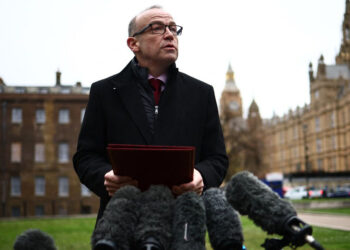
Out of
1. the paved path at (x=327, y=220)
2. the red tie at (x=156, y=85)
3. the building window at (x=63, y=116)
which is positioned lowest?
the paved path at (x=327, y=220)

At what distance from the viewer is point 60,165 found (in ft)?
128

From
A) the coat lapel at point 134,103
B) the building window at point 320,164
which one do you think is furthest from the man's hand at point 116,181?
the building window at point 320,164

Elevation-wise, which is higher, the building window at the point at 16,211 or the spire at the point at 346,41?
the spire at the point at 346,41

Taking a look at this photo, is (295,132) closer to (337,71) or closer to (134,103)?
(337,71)

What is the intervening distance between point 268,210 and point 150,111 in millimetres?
1215

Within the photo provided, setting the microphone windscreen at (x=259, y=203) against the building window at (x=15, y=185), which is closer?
the microphone windscreen at (x=259, y=203)

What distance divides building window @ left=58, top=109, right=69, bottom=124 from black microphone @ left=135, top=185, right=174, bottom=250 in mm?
37980

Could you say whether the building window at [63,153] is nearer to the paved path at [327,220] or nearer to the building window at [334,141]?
the paved path at [327,220]

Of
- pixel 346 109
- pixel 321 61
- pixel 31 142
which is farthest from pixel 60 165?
pixel 321 61

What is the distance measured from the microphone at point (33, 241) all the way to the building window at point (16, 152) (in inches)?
1505

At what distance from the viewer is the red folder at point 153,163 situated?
2230mm

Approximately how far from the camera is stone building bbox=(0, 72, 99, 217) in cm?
3884

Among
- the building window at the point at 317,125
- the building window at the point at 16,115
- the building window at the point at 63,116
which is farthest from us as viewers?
the building window at the point at 317,125

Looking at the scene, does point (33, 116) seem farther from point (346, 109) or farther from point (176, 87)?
point (346, 109)
